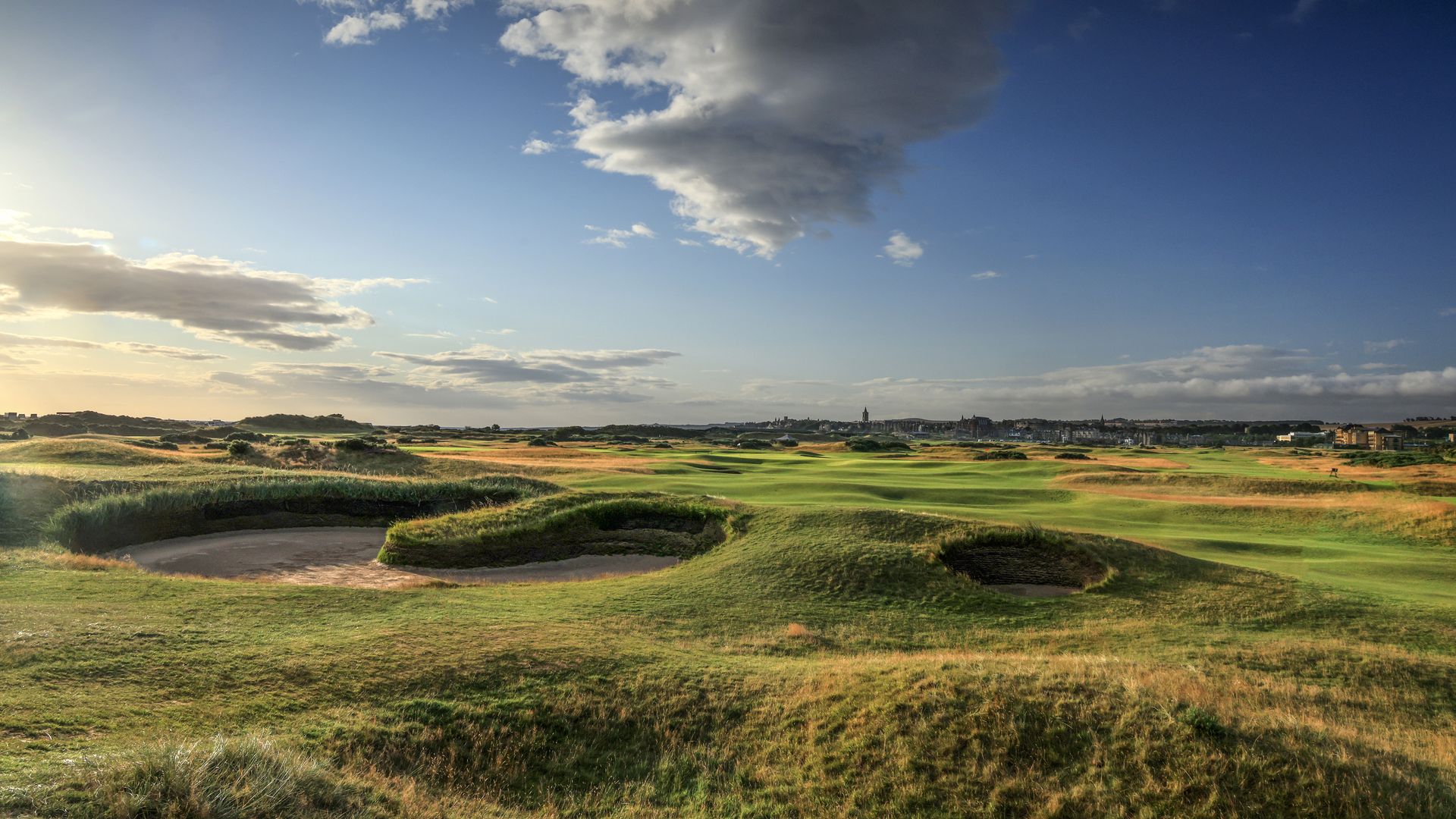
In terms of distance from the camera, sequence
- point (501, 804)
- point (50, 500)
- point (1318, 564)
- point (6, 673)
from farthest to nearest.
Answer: point (1318, 564)
point (50, 500)
point (6, 673)
point (501, 804)

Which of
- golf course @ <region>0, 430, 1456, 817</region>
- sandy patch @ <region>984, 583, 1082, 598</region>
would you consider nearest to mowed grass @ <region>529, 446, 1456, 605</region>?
golf course @ <region>0, 430, 1456, 817</region>

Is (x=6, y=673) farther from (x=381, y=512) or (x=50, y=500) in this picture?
(x=381, y=512)

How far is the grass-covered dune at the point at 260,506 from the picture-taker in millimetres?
23094

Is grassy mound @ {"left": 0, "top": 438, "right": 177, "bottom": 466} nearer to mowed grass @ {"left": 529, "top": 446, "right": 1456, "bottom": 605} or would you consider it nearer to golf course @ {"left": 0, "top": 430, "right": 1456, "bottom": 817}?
golf course @ {"left": 0, "top": 430, "right": 1456, "bottom": 817}

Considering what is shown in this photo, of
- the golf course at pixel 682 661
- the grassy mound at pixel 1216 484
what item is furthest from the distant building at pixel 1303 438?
the golf course at pixel 682 661

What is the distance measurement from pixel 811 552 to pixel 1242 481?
39522mm

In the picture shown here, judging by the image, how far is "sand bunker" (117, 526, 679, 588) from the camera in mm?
22125

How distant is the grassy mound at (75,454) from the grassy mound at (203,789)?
37.2 metres

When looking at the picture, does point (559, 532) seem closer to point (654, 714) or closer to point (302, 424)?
point (654, 714)

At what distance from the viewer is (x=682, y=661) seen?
1236 centimetres

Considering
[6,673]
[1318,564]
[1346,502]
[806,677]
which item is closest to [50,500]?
[6,673]

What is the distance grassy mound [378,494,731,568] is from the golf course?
5.2 inches

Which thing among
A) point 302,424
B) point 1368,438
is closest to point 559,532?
point 302,424

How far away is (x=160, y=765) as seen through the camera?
5.94 m
